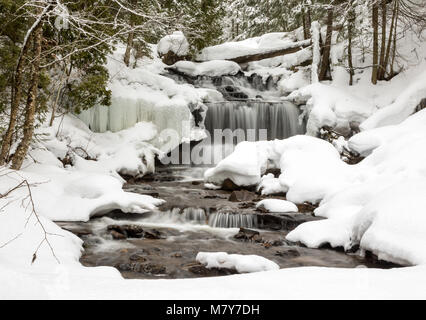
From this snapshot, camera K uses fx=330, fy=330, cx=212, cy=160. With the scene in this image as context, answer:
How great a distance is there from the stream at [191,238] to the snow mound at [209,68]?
384 inches

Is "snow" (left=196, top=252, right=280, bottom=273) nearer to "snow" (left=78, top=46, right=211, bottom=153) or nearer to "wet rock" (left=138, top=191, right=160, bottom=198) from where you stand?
"wet rock" (left=138, top=191, right=160, bottom=198)

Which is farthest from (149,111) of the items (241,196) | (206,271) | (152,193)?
(206,271)

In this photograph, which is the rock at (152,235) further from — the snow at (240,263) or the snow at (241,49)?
the snow at (241,49)

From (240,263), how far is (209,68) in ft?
45.6

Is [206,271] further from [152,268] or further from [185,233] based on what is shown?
A: [185,233]

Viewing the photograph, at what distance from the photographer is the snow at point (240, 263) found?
4176 millimetres

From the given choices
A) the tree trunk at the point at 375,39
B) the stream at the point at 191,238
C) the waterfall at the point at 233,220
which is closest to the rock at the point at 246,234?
the stream at the point at 191,238

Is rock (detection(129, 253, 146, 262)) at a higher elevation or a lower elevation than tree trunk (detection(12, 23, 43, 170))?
lower

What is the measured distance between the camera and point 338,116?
39.0 ft

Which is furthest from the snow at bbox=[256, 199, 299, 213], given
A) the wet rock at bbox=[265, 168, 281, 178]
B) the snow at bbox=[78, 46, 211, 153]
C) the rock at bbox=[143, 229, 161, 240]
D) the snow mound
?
the snow mound

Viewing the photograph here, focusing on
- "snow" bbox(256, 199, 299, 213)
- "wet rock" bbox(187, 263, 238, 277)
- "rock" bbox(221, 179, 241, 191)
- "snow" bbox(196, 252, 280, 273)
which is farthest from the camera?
"rock" bbox(221, 179, 241, 191)

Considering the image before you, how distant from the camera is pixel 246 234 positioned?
6027 millimetres

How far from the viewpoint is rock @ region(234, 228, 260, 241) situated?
5930 millimetres

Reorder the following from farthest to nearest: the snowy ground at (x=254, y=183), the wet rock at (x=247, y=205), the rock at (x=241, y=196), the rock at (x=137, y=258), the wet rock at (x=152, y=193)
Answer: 1. the wet rock at (x=152, y=193)
2. the rock at (x=241, y=196)
3. the wet rock at (x=247, y=205)
4. the rock at (x=137, y=258)
5. the snowy ground at (x=254, y=183)
